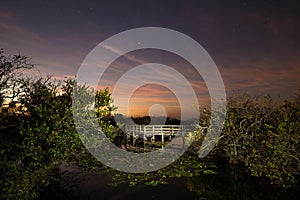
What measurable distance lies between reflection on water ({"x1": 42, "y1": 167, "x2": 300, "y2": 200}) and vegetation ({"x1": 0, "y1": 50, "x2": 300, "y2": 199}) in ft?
1.98

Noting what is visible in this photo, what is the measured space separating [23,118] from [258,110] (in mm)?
13450

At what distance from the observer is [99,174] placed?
573 inches

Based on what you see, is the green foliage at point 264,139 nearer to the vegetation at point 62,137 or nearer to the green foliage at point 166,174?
the vegetation at point 62,137

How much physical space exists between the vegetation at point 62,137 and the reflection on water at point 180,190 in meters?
0.60

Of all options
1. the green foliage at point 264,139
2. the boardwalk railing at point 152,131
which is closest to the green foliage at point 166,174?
the green foliage at point 264,139

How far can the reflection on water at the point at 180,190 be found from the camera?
35.5 feet

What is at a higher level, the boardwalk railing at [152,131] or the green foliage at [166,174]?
the boardwalk railing at [152,131]

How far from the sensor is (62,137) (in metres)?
10.9

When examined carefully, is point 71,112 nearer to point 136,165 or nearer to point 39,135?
point 39,135

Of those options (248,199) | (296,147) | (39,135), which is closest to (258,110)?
(296,147)

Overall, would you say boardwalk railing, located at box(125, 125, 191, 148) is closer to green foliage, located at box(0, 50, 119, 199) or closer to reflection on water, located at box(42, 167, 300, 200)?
reflection on water, located at box(42, 167, 300, 200)

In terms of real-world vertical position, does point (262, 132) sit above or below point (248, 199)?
above

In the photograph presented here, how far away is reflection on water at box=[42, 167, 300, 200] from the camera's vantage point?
10.8 metres

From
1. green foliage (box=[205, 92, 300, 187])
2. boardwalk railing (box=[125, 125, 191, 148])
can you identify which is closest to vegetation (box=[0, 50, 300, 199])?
green foliage (box=[205, 92, 300, 187])
